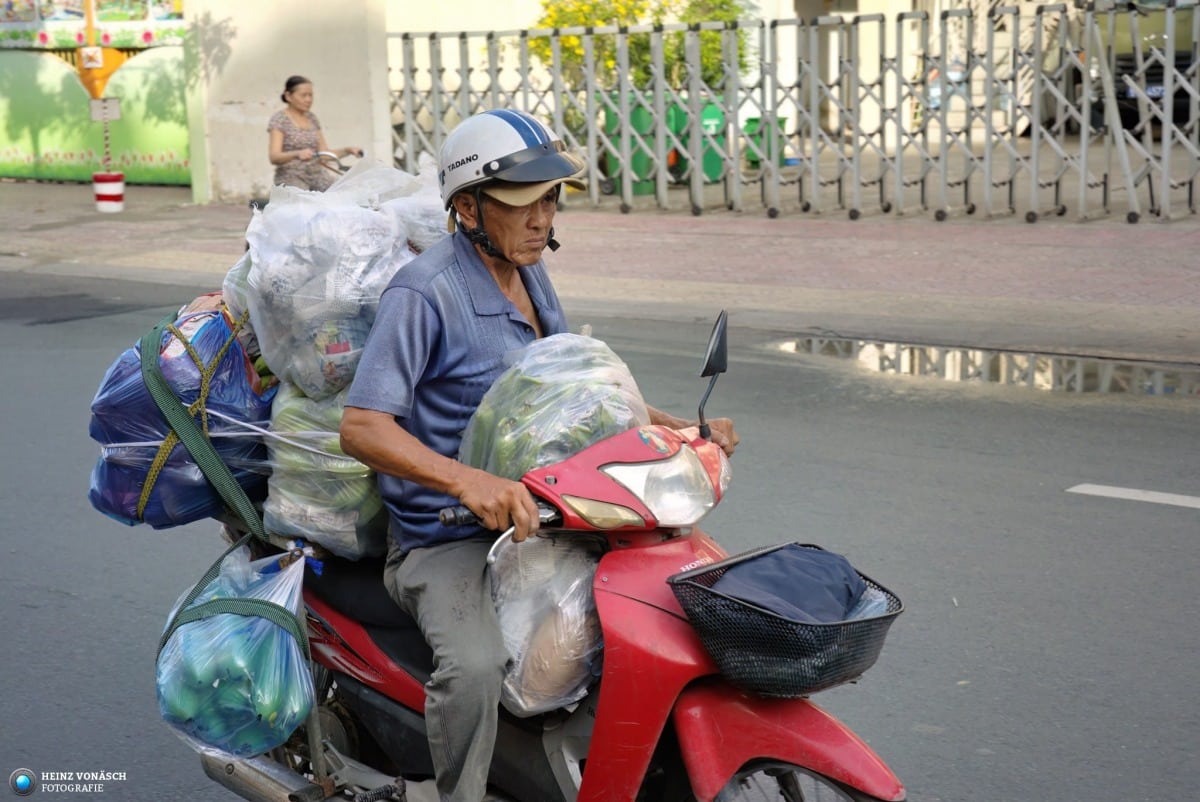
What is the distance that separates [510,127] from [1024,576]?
3.10 metres

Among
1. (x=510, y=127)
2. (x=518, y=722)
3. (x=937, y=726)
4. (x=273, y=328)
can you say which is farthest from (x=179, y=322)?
(x=937, y=726)

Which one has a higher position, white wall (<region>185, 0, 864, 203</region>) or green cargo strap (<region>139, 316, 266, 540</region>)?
white wall (<region>185, 0, 864, 203</region>)

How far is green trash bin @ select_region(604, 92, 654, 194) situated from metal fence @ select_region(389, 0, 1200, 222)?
0.03 meters

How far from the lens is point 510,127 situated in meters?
3.14

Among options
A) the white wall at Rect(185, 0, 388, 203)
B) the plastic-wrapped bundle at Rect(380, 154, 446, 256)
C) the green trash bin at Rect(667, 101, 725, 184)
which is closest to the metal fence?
the green trash bin at Rect(667, 101, 725, 184)

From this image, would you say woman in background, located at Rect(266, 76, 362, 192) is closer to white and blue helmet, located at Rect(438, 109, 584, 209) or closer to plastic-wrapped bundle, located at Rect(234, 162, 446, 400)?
plastic-wrapped bundle, located at Rect(234, 162, 446, 400)

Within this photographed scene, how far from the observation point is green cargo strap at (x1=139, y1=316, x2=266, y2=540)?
3533 millimetres

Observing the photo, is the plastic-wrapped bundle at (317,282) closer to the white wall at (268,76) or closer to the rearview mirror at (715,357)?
the rearview mirror at (715,357)

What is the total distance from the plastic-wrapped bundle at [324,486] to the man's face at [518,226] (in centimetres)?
56

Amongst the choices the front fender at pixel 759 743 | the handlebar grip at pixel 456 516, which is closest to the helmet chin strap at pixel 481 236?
the handlebar grip at pixel 456 516

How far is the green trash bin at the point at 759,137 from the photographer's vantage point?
17.6m

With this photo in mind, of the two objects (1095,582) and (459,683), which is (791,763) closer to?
(459,683)

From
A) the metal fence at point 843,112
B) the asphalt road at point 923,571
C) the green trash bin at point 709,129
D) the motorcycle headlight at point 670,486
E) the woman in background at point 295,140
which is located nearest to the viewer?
the motorcycle headlight at point 670,486

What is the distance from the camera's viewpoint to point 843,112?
16781 mm
